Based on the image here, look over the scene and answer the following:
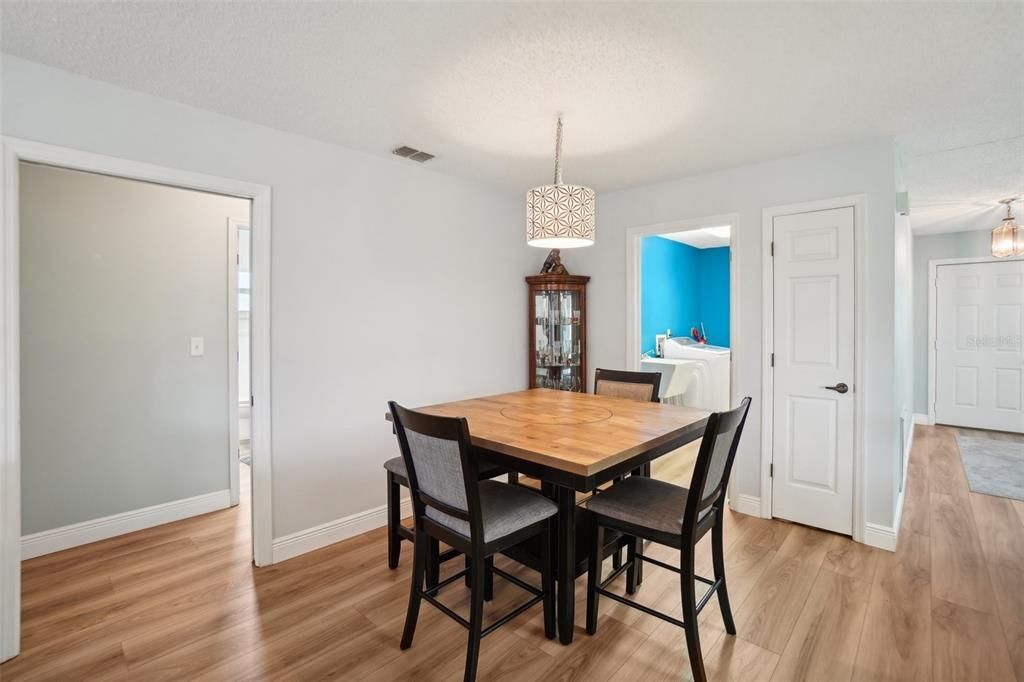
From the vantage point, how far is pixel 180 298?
123 inches

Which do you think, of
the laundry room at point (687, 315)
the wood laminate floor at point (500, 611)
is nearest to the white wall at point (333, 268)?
the wood laminate floor at point (500, 611)

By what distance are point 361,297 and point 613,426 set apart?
5.80ft

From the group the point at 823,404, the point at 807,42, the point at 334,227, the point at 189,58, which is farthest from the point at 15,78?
the point at 823,404

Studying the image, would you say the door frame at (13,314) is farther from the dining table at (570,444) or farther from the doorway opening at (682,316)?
the doorway opening at (682,316)

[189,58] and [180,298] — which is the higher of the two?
[189,58]

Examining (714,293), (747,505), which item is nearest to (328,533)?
(747,505)

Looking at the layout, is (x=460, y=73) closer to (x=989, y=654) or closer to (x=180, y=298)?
(x=180, y=298)

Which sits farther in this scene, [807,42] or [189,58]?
[189,58]

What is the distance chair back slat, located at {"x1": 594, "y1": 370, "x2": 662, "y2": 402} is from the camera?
2.83 m

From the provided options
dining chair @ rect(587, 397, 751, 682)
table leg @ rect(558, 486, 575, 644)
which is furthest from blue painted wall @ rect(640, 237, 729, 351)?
table leg @ rect(558, 486, 575, 644)

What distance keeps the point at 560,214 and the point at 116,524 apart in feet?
10.4

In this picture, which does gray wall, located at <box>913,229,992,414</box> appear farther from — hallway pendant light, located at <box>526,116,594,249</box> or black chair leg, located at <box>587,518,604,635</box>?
black chair leg, located at <box>587,518,604,635</box>

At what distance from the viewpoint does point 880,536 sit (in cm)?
275

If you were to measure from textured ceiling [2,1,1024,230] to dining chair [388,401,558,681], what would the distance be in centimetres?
140
